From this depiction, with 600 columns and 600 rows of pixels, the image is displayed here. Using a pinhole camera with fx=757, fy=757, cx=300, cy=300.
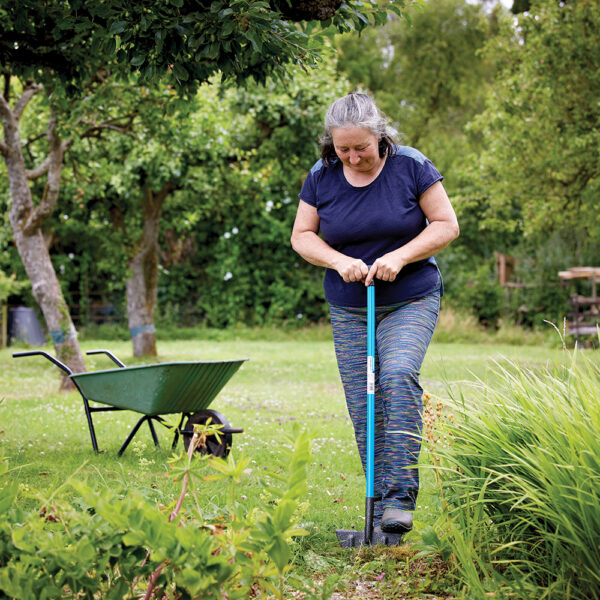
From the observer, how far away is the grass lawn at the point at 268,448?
238 centimetres

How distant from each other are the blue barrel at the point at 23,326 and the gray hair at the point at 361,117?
13530 mm

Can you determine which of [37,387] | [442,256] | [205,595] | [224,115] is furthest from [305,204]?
[442,256]

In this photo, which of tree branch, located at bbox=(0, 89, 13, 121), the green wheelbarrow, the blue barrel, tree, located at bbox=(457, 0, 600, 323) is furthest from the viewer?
the blue barrel

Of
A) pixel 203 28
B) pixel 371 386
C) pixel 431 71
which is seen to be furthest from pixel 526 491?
pixel 431 71

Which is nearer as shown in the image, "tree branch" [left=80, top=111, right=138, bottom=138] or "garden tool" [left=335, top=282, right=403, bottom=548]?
"garden tool" [left=335, top=282, right=403, bottom=548]

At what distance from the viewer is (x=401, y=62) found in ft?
72.9

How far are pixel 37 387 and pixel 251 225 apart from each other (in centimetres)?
925

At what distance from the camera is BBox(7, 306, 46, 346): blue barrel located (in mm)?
15148

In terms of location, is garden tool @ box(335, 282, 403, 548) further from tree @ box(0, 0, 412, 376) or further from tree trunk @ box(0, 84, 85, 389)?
tree trunk @ box(0, 84, 85, 389)

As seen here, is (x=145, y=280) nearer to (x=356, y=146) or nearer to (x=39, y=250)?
(x=39, y=250)

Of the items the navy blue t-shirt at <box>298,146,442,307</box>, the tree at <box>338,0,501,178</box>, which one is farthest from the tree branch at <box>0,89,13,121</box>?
the tree at <box>338,0,501,178</box>

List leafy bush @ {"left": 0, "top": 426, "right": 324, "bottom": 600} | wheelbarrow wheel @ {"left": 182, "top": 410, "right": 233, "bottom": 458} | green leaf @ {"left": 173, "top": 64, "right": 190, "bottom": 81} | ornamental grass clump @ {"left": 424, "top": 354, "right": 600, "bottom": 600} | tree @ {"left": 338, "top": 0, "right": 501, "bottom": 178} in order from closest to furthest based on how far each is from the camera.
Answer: leafy bush @ {"left": 0, "top": 426, "right": 324, "bottom": 600} < ornamental grass clump @ {"left": 424, "top": 354, "right": 600, "bottom": 600} < green leaf @ {"left": 173, "top": 64, "right": 190, "bottom": 81} < wheelbarrow wheel @ {"left": 182, "top": 410, "right": 233, "bottom": 458} < tree @ {"left": 338, "top": 0, "right": 501, "bottom": 178}

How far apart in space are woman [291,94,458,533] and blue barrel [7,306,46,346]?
1333 cm

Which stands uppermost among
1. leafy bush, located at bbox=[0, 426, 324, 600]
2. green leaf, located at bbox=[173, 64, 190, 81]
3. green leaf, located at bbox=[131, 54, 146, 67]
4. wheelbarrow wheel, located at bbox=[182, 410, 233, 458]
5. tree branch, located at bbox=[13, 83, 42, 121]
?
tree branch, located at bbox=[13, 83, 42, 121]
